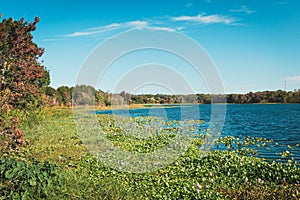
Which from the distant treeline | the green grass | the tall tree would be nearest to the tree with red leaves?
the tall tree

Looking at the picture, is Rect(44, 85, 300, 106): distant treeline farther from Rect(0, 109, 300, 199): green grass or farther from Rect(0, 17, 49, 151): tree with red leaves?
Rect(0, 109, 300, 199): green grass

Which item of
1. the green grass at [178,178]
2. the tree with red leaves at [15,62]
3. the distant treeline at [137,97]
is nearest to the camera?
the green grass at [178,178]

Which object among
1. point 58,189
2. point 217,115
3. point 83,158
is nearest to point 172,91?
point 83,158

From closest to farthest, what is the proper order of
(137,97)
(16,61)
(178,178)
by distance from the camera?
(178,178) → (16,61) → (137,97)

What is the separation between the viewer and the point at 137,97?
2077 cm

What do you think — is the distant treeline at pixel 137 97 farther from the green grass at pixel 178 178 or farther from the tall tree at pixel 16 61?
the green grass at pixel 178 178

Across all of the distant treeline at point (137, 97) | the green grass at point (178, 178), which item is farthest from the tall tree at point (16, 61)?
the green grass at point (178, 178)

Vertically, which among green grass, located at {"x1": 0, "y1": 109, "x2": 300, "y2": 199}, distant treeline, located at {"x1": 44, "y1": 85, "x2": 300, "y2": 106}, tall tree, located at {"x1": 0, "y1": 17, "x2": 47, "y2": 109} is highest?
tall tree, located at {"x1": 0, "y1": 17, "x2": 47, "y2": 109}

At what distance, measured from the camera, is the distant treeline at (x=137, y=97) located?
15120 mm

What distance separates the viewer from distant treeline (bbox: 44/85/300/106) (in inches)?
595

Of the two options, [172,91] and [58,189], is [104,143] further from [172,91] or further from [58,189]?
[58,189]

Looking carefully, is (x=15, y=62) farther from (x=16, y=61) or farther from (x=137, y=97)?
(x=137, y=97)

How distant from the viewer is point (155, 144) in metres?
9.51

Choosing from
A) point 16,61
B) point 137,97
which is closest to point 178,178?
point 16,61
